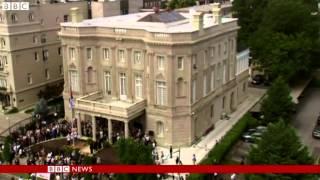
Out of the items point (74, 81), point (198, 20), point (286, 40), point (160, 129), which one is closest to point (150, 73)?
point (160, 129)

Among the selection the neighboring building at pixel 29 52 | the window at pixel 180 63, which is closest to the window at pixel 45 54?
the neighboring building at pixel 29 52

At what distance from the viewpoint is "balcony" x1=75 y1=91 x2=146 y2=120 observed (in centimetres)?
4353

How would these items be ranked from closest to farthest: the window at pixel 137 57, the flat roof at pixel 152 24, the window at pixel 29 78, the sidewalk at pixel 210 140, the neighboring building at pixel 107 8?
the sidewalk at pixel 210 140
the flat roof at pixel 152 24
the window at pixel 137 57
the window at pixel 29 78
the neighboring building at pixel 107 8

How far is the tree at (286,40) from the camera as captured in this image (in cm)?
6084

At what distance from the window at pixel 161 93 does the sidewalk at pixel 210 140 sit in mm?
4634

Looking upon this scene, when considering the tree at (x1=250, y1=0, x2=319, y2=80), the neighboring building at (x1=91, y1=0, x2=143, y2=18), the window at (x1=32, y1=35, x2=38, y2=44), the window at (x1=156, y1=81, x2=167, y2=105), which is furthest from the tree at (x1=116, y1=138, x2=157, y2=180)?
the neighboring building at (x1=91, y1=0, x2=143, y2=18)

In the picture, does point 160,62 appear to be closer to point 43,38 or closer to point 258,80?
point 43,38

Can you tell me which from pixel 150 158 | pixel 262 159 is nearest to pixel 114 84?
pixel 150 158

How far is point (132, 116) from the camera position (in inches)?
1729

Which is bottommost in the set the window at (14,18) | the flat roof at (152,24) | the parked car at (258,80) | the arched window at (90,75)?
the parked car at (258,80)

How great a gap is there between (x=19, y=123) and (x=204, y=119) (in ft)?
69.7

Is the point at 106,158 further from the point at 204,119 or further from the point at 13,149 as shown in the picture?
the point at 204,119

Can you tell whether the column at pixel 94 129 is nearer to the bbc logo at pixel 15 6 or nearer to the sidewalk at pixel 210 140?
the sidewalk at pixel 210 140

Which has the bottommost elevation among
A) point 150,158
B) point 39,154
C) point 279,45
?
point 39,154
